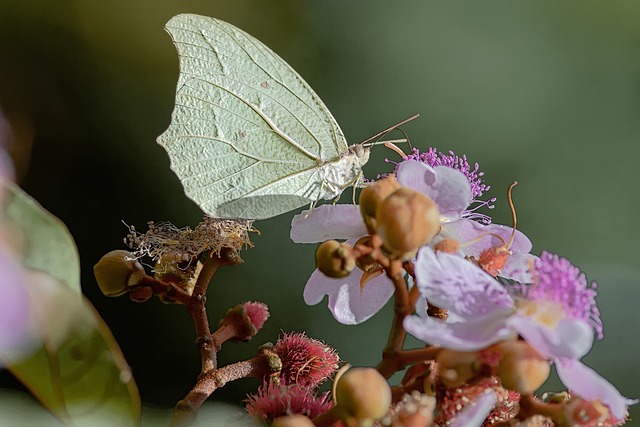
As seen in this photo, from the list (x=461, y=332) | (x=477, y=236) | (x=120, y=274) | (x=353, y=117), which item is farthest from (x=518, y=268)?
(x=353, y=117)

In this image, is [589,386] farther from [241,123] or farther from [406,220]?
[241,123]

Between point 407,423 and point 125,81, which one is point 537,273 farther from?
point 125,81

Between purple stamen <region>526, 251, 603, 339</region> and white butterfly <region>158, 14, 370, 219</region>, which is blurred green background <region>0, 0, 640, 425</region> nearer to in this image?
white butterfly <region>158, 14, 370, 219</region>

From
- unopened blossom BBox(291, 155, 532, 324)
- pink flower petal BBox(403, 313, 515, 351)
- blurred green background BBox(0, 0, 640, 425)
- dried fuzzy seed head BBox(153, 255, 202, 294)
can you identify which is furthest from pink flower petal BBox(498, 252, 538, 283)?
blurred green background BBox(0, 0, 640, 425)

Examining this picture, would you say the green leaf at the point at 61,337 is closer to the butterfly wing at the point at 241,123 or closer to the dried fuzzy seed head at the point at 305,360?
the dried fuzzy seed head at the point at 305,360

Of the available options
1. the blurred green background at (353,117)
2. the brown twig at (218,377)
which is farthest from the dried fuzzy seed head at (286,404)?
the blurred green background at (353,117)

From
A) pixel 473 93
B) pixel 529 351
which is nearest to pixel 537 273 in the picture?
pixel 529 351
